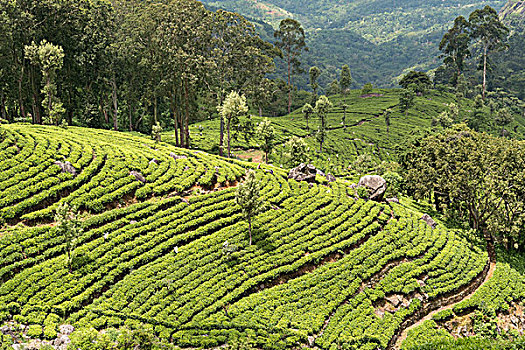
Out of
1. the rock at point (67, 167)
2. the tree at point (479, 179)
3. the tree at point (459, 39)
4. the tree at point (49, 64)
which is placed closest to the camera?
the rock at point (67, 167)

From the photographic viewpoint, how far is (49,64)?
173 feet

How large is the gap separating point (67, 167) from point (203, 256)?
1778cm

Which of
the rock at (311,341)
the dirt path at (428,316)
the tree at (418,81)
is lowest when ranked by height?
the dirt path at (428,316)

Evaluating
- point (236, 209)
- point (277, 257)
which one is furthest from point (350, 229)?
point (236, 209)

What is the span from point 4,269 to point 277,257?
22.7m

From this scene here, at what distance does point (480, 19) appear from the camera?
418 feet

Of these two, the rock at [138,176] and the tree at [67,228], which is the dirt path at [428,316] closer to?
the tree at [67,228]

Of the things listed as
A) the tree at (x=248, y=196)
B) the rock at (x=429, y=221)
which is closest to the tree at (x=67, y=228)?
the tree at (x=248, y=196)

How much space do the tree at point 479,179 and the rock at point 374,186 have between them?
5.22 metres

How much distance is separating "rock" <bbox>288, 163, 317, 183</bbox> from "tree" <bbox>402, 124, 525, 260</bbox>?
14616 mm

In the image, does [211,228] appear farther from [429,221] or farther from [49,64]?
[49,64]

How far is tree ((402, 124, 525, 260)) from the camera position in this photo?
4375cm

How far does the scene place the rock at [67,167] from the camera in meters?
37.5

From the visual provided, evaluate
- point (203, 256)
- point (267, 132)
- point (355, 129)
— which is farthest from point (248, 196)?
point (355, 129)
